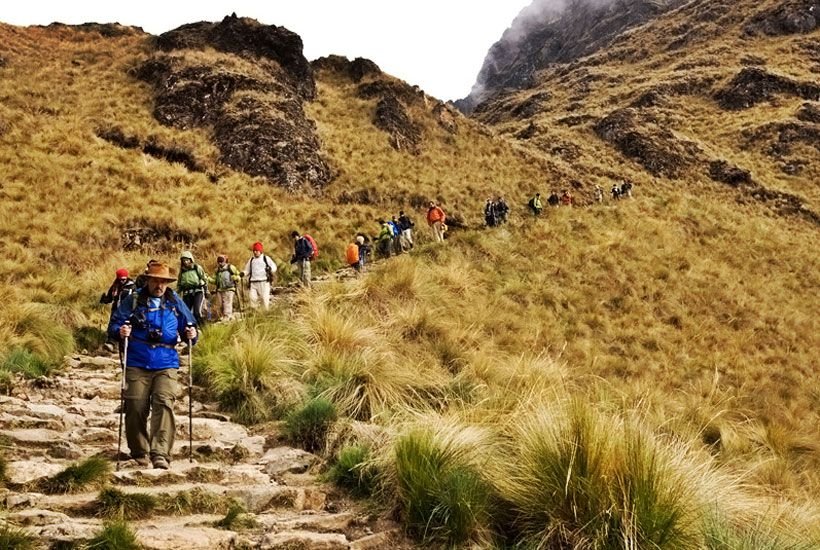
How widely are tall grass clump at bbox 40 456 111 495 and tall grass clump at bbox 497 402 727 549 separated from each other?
3149mm

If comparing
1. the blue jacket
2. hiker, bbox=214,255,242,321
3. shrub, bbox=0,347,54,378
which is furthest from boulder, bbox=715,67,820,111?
the blue jacket

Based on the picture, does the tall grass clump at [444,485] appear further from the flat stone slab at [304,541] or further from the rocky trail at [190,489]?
the flat stone slab at [304,541]

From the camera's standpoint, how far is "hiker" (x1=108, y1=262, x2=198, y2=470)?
570 cm

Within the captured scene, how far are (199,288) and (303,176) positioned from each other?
55.7 feet

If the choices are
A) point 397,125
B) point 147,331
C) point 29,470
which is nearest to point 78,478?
point 29,470

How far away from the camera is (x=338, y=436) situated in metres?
5.92

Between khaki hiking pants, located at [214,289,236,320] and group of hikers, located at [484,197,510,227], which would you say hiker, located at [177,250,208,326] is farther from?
group of hikers, located at [484,197,510,227]

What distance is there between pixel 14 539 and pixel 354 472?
2.43 m

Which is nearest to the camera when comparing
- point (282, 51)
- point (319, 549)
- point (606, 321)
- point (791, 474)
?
point (319, 549)

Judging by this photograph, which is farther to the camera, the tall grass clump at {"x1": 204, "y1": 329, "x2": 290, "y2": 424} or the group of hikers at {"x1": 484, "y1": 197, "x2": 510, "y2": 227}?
the group of hikers at {"x1": 484, "y1": 197, "x2": 510, "y2": 227}

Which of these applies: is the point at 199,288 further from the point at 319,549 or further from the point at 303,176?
the point at 303,176

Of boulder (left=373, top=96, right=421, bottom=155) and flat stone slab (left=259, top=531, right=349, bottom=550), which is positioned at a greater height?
boulder (left=373, top=96, right=421, bottom=155)

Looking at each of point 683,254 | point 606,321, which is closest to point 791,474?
point 606,321

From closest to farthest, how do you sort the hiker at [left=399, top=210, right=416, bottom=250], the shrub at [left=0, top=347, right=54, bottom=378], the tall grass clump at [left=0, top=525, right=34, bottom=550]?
1. the tall grass clump at [left=0, top=525, right=34, bottom=550]
2. the shrub at [left=0, top=347, right=54, bottom=378]
3. the hiker at [left=399, top=210, right=416, bottom=250]
